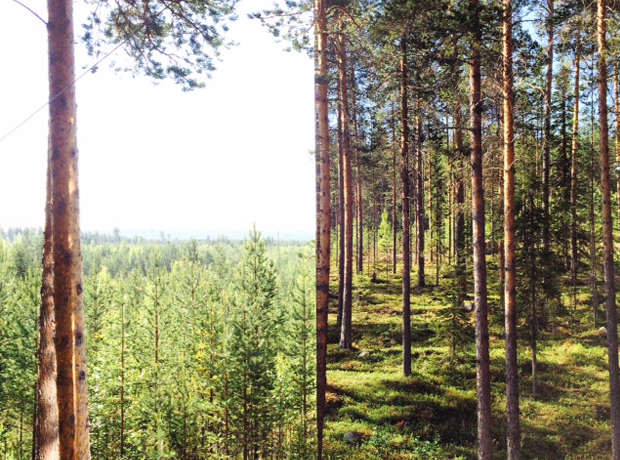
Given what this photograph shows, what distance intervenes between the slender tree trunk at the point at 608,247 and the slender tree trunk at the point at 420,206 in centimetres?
251

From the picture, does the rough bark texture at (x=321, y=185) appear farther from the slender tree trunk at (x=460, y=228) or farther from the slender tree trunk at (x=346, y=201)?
the slender tree trunk at (x=460, y=228)

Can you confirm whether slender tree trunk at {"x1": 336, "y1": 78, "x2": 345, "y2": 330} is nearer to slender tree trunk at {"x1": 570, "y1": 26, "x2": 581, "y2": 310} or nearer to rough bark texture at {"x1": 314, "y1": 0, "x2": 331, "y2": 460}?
rough bark texture at {"x1": 314, "y1": 0, "x2": 331, "y2": 460}

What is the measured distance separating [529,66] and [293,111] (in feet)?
10.2

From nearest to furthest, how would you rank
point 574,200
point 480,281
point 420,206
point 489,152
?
point 480,281
point 489,152
point 574,200
point 420,206

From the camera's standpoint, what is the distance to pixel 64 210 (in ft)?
10.7

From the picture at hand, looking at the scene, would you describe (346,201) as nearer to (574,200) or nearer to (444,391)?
(444,391)

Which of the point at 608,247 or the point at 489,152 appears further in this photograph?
the point at 608,247

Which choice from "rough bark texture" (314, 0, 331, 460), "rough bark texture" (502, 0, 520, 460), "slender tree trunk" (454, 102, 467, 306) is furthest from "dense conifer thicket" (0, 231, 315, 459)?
"slender tree trunk" (454, 102, 467, 306)

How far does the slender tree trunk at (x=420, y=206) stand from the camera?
7.11 meters

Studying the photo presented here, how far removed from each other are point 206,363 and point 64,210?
667 centimetres

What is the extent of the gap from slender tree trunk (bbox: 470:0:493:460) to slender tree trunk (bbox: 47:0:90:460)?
14.3ft

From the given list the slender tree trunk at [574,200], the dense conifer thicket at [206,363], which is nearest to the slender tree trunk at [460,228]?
the slender tree trunk at [574,200]

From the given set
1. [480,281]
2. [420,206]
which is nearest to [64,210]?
[480,281]

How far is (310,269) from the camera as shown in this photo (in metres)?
4.41
